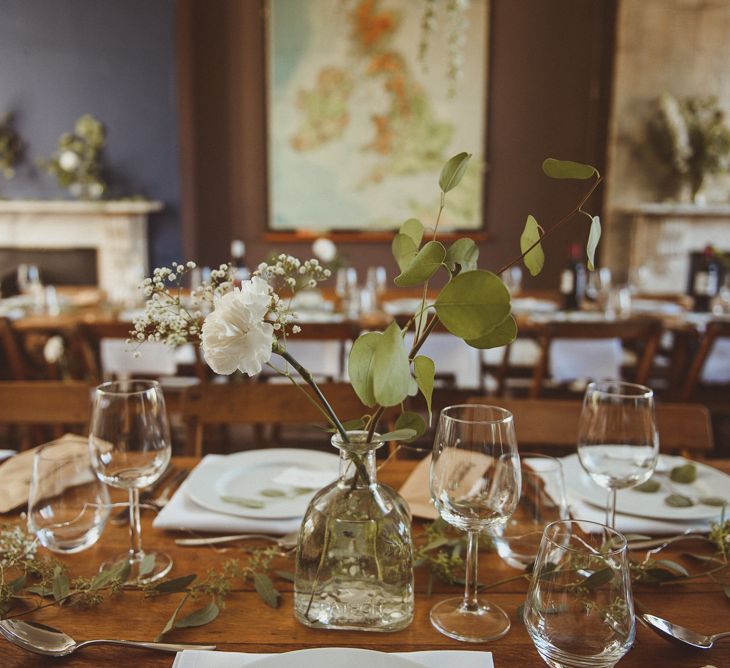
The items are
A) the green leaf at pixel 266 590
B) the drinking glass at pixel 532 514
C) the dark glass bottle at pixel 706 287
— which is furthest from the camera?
the dark glass bottle at pixel 706 287

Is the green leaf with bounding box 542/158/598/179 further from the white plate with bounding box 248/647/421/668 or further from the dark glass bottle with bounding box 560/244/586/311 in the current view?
the dark glass bottle with bounding box 560/244/586/311

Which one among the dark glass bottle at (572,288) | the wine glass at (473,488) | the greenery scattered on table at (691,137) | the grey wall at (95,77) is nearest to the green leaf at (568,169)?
the wine glass at (473,488)

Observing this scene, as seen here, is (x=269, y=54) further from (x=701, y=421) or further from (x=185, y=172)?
(x=701, y=421)

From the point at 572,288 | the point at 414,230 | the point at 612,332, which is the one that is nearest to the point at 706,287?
the point at 572,288

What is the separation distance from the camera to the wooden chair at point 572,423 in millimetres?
1473

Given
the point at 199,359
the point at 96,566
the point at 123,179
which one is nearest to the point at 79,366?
the point at 199,359

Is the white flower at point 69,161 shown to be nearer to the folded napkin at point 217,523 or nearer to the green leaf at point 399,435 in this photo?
the folded napkin at point 217,523

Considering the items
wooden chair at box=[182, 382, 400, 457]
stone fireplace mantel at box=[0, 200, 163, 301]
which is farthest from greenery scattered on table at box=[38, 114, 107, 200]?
wooden chair at box=[182, 382, 400, 457]

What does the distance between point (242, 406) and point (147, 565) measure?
0.74 metres

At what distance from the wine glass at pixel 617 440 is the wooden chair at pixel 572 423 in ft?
1.43

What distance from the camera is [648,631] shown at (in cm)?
76

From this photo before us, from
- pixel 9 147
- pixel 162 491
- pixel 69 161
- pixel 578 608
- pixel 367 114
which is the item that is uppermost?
pixel 367 114

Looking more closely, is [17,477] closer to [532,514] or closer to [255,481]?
[255,481]

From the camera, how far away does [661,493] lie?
1117 millimetres
